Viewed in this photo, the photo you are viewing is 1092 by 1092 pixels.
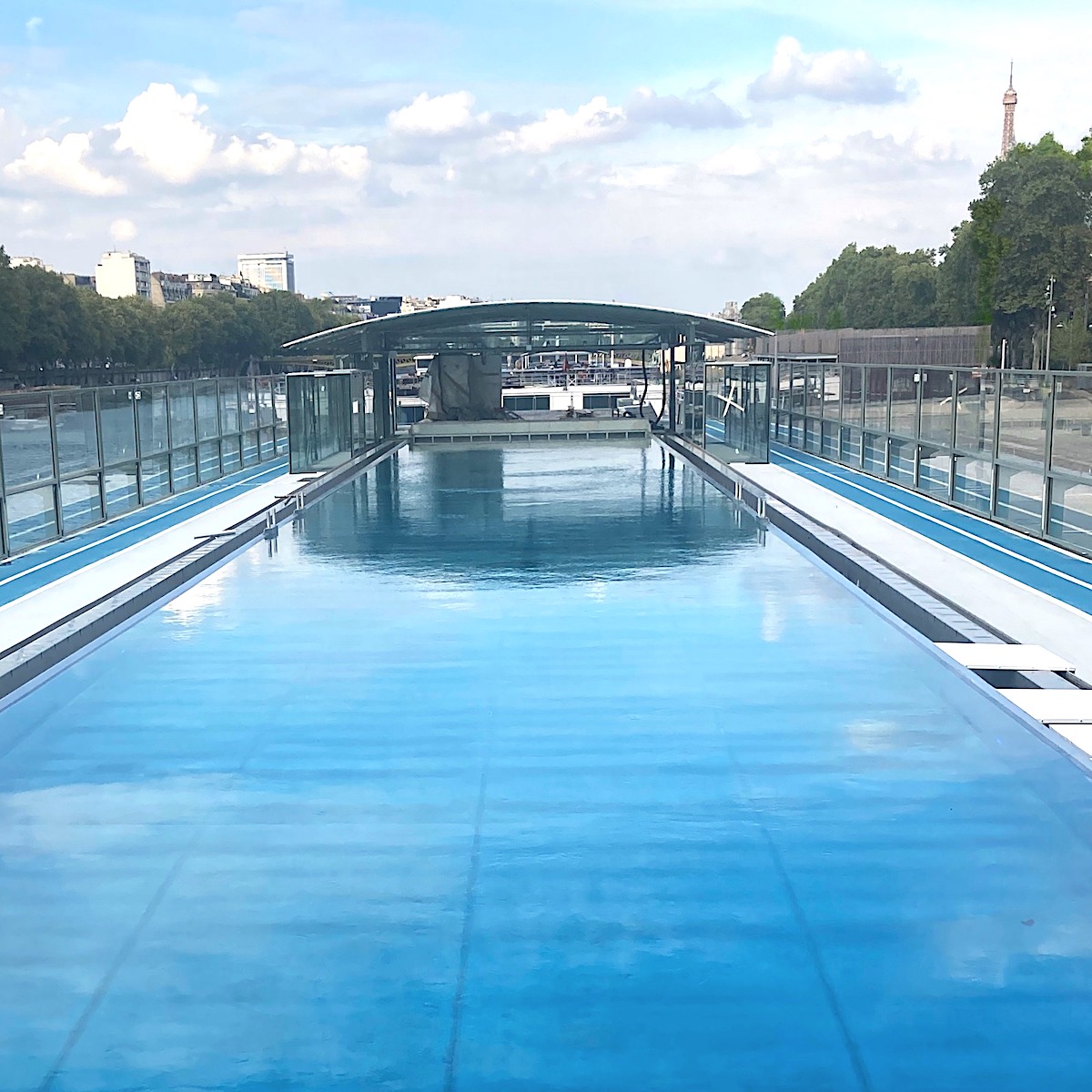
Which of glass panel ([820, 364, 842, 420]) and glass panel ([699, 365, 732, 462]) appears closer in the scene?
glass panel ([820, 364, 842, 420])

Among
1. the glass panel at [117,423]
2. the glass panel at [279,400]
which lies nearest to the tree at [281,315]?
the glass panel at [279,400]

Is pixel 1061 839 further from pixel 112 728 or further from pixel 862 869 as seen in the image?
pixel 112 728

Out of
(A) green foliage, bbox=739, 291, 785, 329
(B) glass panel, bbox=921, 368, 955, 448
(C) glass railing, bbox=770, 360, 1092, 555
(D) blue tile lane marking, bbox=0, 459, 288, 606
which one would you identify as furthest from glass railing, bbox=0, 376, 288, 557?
(A) green foliage, bbox=739, 291, 785, 329

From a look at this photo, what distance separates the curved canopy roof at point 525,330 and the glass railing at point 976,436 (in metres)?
3.91

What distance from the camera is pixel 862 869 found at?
457 centimetres

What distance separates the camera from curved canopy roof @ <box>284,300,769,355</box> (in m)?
23.2

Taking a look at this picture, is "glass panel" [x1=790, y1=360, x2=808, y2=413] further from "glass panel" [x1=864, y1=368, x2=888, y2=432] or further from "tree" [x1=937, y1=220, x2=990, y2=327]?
"tree" [x1=937, y1=220, x2=990, y2=327]

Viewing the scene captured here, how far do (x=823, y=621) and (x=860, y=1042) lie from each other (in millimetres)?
5354

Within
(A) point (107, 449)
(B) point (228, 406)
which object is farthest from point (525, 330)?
(A) point (107, 449)

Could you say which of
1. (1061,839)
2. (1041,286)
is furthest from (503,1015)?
(1041,286)

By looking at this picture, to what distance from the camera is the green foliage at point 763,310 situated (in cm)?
14150

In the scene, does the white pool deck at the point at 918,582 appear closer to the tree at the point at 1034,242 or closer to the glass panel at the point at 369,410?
the glass panel at the point at 369,410

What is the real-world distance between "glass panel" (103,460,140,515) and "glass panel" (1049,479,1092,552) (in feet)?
34.4

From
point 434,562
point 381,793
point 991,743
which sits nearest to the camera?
point 381,793
